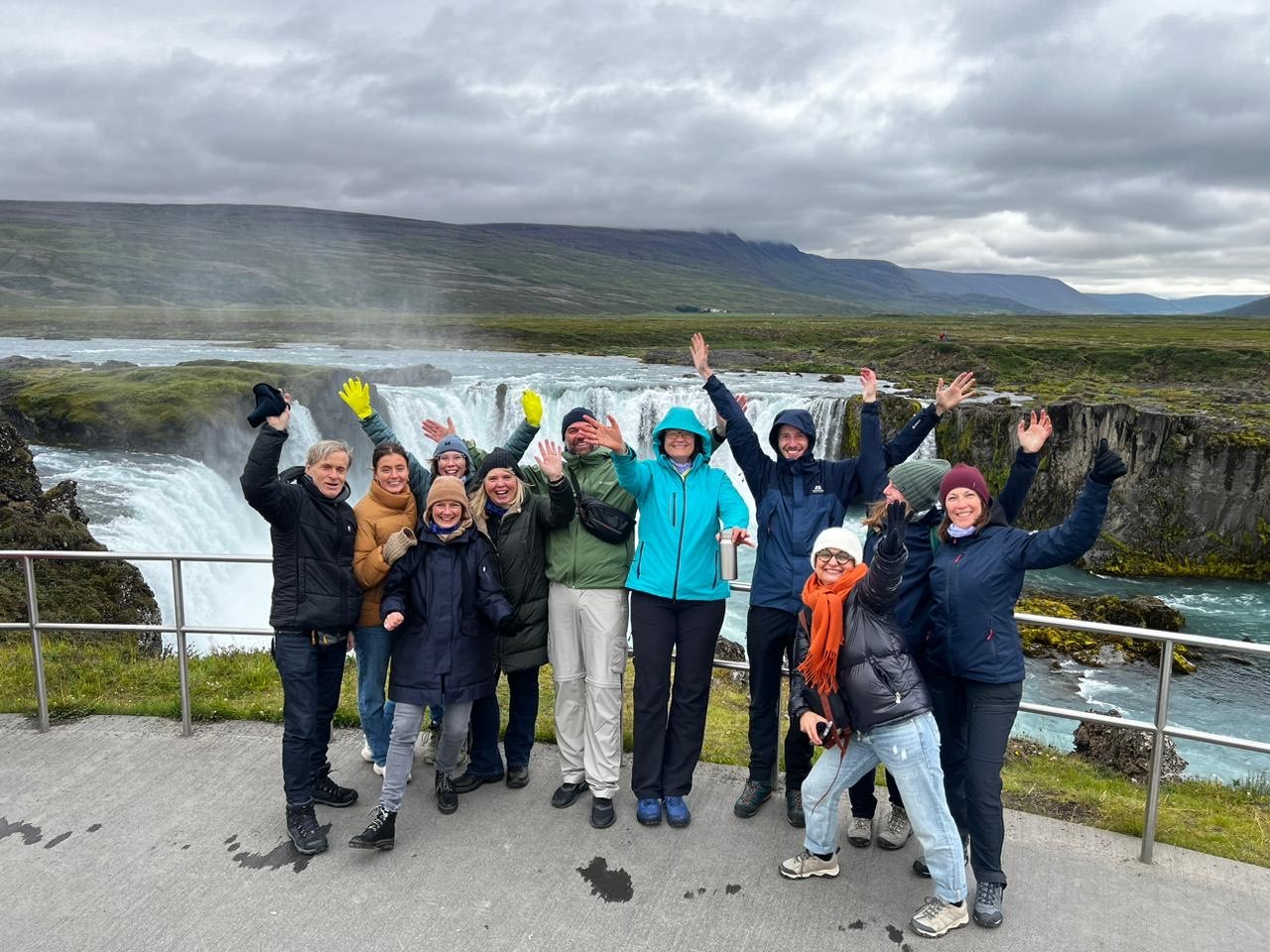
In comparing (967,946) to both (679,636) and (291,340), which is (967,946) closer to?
(679,636)

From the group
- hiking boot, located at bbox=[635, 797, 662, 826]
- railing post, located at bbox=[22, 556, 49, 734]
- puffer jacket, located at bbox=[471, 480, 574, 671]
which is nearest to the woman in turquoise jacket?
hiking boot, located at bbox=[635, 797, 662, 826]

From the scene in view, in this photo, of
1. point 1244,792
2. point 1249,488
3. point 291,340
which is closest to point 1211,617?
point 1249,488

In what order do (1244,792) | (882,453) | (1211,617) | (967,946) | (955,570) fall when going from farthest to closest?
1. (1211,617)
2. (1244,792)
3. (882,453)
4. (955,570)
5. (967,946)

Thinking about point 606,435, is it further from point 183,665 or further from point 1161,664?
point 183,665

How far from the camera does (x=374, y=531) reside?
16.4 feet

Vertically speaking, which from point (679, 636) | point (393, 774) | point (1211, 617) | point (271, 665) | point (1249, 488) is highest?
point (679, 636)

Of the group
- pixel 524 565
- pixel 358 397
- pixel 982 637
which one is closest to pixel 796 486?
pixel 982 637

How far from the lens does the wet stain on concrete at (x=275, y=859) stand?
451cm

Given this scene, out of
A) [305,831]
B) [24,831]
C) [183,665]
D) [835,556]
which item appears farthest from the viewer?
[183,665]

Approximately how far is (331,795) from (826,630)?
3.26m

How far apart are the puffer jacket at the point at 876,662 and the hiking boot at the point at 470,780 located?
8.21ft

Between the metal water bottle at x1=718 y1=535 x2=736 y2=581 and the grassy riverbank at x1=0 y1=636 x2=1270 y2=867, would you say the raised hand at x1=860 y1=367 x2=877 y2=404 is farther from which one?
the grassy riverbank at x1=0 y1=636 x2=1270 y2=867

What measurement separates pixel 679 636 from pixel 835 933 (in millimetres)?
1760

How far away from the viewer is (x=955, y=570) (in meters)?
4.23
